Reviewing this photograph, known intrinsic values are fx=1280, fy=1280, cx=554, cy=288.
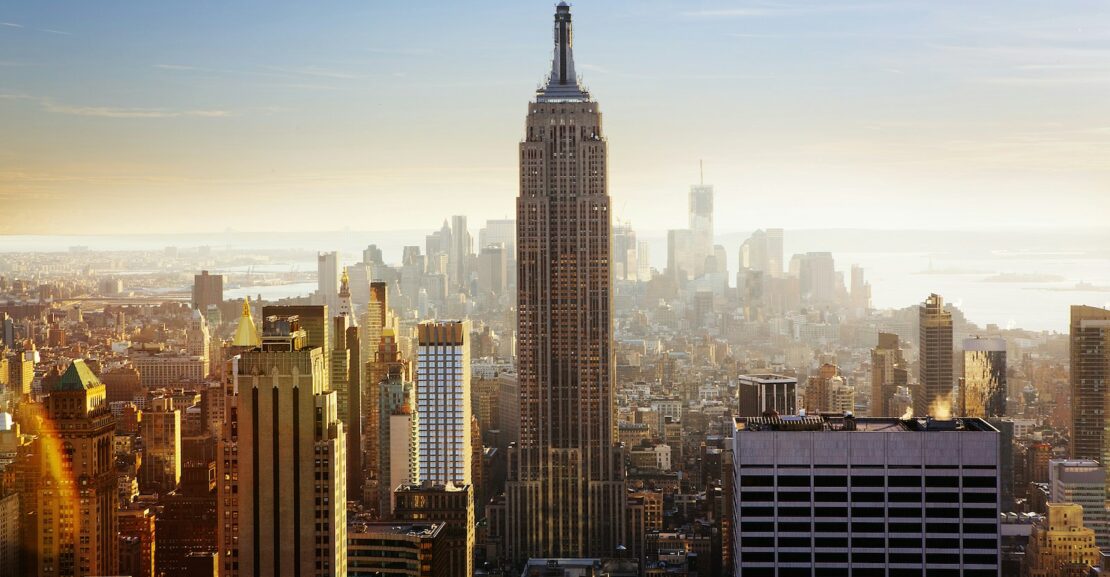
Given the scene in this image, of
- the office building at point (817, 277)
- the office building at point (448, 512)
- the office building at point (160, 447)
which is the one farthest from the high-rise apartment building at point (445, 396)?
the office building at point (817, 277)

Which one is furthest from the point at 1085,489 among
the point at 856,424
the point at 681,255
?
the point at 856,424

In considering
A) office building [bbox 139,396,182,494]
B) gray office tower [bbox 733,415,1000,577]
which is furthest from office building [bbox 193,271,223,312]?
gray office tower [bbox 733,415,1000,577]

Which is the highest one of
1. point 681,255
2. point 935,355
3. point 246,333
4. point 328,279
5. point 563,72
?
point 563,72

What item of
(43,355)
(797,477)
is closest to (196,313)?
(43,355)

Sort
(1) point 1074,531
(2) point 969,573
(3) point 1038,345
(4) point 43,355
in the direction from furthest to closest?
(3) point 1038,345
(1) point 1074,531
(4) point 43,355
(2) point 969,573

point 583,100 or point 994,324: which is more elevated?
point 583,100

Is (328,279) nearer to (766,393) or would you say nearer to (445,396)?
(766,393)

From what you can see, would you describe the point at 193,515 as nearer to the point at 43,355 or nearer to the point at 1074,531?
the point at 43,355
